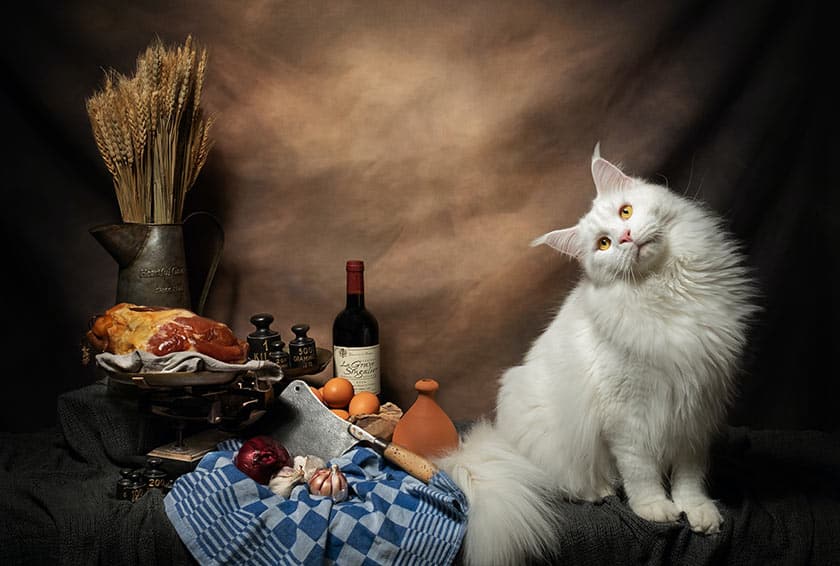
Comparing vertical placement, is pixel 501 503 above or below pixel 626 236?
below

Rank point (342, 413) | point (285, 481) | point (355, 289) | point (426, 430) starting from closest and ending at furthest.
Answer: point (285, 481), point (426, 430), point (342, 413), point (355, 289)

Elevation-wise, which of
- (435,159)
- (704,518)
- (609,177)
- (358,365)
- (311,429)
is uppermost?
(435,159)

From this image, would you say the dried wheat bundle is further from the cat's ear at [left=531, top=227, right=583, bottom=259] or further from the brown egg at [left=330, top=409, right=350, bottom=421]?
the cat's ear at [left=531, top=227, right=583, bottom=259]

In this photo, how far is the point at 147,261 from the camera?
1512mm

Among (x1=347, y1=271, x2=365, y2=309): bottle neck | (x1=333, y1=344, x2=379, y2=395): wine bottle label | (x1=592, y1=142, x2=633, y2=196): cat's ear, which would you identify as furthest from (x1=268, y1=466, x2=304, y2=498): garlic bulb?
(x1=592, y1=142, x2=633, y2=196): cat's ear

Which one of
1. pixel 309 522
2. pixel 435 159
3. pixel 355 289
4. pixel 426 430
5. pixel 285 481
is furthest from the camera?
pixel 435 159

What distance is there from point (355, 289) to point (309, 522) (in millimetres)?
643

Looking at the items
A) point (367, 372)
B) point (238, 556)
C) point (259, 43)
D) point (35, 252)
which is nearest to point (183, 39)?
point (259, 43)

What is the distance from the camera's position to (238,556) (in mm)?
1079

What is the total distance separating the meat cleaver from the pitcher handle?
413 millimetres

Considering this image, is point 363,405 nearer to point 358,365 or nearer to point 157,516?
point 358,365

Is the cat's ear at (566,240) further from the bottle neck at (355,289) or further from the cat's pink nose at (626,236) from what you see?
the bottle neck at (355,289)

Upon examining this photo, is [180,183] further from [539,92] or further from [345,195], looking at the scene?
[539,92]

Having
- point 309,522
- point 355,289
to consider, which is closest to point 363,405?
point 355,289
